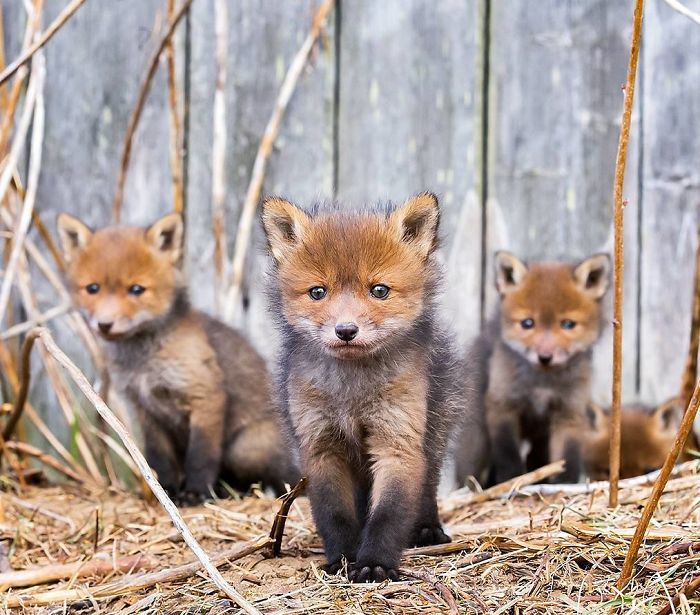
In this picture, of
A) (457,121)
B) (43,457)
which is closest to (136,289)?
(43,457)

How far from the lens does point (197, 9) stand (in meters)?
5.61

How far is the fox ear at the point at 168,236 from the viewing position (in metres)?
5.28

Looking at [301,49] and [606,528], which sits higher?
[301,49]

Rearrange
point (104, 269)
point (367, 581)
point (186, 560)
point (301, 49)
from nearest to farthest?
point (367, 581), point (186, 560), point (104, 269), point (301, 49)

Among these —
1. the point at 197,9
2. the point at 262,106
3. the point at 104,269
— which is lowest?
the point at 104,269

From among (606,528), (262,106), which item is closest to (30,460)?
(262,106)

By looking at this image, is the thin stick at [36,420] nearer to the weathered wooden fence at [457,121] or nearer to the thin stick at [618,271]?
the weathered wooden fence at [457,121]

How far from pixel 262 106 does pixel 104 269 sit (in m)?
1.29

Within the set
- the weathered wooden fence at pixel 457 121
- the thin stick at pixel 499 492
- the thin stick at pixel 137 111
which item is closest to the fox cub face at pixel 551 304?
the weathered wooden fence at pixel 457 121

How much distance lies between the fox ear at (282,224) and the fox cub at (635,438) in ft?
8.66

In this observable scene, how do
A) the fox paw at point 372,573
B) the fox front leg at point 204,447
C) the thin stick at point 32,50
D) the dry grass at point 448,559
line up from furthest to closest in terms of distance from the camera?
the fox front leg at point 204,447
the thin stick at point 32,50
the fox paw at point 372,573
the dry grass at point 448,559

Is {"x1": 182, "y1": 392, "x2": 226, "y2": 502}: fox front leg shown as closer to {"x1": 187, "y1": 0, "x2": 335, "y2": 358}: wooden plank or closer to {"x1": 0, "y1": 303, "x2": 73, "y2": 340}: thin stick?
{"x1": 187, "y1": 0, "x2": 335, "y2": 358}: wooden plank

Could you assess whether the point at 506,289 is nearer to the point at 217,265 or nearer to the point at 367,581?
the point at 217,265

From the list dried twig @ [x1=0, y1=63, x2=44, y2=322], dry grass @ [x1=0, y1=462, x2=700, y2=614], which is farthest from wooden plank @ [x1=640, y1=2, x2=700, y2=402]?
dried twig @ [x1=0, y1=63, x2=44, y2=322]
